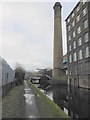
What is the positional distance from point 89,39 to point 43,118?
95.9ft

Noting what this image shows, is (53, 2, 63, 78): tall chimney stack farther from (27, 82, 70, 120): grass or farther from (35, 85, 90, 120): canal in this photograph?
(27, 82, 70, 120): grass

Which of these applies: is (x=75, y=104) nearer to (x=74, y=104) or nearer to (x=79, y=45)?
(x=74, y=104)

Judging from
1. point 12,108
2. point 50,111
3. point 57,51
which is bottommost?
point 50,111

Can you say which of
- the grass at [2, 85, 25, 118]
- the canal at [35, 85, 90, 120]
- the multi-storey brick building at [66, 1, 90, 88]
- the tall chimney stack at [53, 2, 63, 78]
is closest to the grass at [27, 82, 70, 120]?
the grass at [2, 85, 25, 118]

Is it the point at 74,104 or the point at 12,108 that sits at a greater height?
the point at 12,108

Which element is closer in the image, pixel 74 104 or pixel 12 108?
pixel 12 108

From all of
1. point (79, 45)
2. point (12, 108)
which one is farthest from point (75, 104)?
point (79, 45)

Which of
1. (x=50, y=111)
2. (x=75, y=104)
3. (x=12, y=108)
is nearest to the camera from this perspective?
(x=50, y=111)

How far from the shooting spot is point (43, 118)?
9.14m

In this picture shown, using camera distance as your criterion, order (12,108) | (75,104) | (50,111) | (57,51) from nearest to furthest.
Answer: (50,111) < (12,108) < (75,104) < (57,51)

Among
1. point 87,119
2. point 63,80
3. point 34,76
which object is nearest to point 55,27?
point 63,80

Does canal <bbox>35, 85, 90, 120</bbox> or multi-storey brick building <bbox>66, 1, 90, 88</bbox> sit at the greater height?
multi-storey brick building <bbox>66, 1, 90, 88</bbox>

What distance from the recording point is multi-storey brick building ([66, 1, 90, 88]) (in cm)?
3662

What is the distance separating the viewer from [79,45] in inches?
1618
